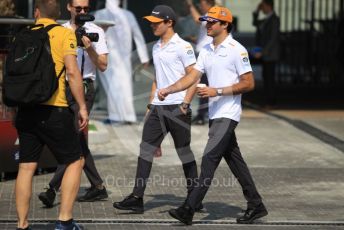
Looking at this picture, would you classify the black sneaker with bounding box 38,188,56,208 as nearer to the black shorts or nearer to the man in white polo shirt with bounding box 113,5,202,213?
the man in white polo shirt with bounding box 113,5,202,213

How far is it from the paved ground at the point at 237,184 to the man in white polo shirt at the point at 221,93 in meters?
0.17

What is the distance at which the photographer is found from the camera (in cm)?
850

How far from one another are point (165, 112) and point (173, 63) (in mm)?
455

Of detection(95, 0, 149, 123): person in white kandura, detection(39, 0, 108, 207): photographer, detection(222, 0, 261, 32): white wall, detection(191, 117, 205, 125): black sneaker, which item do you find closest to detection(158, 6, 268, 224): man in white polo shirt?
detection(39, 0, 108, 207): photographer

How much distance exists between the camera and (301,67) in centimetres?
2230

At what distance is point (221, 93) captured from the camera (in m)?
8.02

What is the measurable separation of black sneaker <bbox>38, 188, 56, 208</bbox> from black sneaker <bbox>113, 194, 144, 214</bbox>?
58 cm

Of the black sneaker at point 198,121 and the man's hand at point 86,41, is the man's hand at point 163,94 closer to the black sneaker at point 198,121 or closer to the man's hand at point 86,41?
the man's hand at point 86,41

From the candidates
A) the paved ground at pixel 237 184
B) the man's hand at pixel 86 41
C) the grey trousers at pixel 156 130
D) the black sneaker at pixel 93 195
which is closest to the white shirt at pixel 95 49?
the man's hand at pixel 86 41

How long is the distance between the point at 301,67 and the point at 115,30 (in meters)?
8.59

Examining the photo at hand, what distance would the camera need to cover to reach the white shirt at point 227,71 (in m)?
8.12

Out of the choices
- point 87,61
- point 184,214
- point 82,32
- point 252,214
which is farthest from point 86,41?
point 252,214

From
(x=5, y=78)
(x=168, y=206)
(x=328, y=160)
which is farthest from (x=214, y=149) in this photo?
(x=328, y=160)

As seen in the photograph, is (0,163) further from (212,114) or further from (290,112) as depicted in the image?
(290,112)
